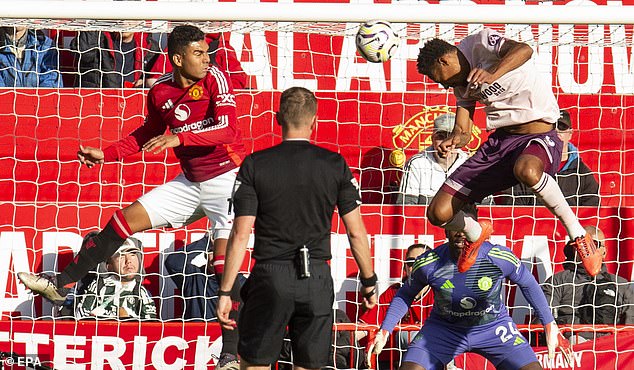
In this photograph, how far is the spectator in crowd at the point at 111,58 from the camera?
32.4 feet

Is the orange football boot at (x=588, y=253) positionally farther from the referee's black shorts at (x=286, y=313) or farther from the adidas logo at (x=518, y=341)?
the referee's black shorts at (x=286, y=313)

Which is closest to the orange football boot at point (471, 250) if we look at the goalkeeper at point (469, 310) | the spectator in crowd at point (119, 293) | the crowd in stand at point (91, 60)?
the goalkeeper at point (469, 310)

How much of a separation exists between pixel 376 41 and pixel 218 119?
1.12m

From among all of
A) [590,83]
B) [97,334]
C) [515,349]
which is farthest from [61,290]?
[590,83]

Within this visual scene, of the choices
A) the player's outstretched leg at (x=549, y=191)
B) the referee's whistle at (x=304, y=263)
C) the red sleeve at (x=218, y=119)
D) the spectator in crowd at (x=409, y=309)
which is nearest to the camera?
the referee's whistle at (x=304, y=263)

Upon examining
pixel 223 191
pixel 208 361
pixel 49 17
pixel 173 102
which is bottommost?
pixel 208 361

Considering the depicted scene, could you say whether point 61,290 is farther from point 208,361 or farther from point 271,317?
point 271,317

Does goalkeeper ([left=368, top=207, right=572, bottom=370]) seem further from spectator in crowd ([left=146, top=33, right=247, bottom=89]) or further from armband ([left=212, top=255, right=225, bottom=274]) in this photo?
spectator in crowd ([left=146, top=33, right=247, bottom=89])

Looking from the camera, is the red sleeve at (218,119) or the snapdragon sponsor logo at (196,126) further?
the snapdragon sponsor logo at (196,126)

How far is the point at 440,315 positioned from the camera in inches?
291

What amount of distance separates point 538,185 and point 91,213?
170 inches

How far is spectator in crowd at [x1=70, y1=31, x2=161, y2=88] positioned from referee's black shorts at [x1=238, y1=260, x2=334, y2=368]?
452cm

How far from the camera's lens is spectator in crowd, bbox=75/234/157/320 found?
852cm

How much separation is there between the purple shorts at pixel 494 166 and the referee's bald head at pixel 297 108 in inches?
55.0
